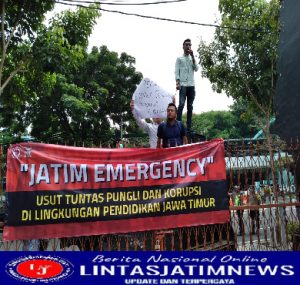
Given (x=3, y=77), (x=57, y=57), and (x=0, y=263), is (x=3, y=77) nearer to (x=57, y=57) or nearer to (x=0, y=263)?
(x=57, y=57)

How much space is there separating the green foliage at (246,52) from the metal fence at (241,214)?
20.4 feet

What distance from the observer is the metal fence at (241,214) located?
16.3 ft

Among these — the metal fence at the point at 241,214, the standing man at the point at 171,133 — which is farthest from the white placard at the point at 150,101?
the metal fence at the point at 241,214

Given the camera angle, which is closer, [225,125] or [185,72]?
[185,72]

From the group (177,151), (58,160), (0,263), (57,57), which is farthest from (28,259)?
(57,57)

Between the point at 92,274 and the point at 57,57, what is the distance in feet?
20.0

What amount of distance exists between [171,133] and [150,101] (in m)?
1.70

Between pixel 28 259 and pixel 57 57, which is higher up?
pixel 57 57

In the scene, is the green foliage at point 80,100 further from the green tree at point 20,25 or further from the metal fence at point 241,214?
the metal fence at point 241,214

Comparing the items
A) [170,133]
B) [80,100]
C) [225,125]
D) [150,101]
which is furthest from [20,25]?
[225,125]

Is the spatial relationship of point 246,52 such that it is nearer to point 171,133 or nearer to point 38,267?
point 171,133

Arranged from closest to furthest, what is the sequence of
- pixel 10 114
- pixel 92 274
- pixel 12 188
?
pixel 92 274 < pixel 12 188 < pixel 10 114

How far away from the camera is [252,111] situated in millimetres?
13656

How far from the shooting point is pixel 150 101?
24.6ft
